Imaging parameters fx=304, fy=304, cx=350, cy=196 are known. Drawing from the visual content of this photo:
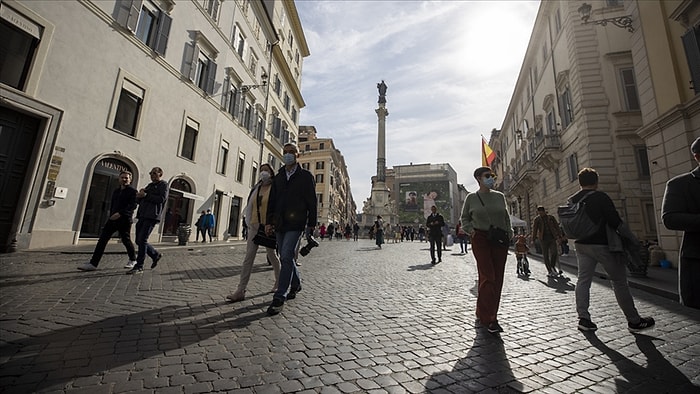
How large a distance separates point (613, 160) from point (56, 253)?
2113cm

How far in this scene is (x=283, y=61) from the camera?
2620 centimetres

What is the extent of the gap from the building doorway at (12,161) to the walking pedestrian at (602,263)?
11769 millimetres

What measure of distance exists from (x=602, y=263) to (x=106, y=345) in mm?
4710

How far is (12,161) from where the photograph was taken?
791cm

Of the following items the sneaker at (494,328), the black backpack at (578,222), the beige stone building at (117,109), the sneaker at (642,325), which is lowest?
the sneaker at (494,328)

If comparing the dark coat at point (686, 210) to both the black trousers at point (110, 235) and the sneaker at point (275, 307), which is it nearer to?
the sneaker at point (275, 307)

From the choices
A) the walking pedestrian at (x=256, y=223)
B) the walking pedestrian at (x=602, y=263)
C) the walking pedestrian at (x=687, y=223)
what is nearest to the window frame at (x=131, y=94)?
the walking pedestrian at (x=256, y=223)

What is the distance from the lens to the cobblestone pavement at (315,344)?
1.91 meters

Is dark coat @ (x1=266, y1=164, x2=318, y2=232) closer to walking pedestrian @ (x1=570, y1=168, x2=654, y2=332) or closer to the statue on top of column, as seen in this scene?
walking pedestrian @ (x1=570, y1=168, x2=654, y2=332)

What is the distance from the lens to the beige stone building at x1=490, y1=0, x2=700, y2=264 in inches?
349

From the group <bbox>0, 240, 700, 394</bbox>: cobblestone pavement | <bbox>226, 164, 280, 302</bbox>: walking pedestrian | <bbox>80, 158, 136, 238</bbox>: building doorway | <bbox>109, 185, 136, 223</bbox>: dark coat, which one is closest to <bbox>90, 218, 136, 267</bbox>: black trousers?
<bbox>109, 185, 136, 223</bbox>: dark coat

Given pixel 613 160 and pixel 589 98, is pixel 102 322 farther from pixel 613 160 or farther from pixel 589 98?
pixel 589 98

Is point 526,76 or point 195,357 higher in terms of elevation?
point 526,76

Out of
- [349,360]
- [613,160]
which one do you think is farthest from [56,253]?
[613,160]
